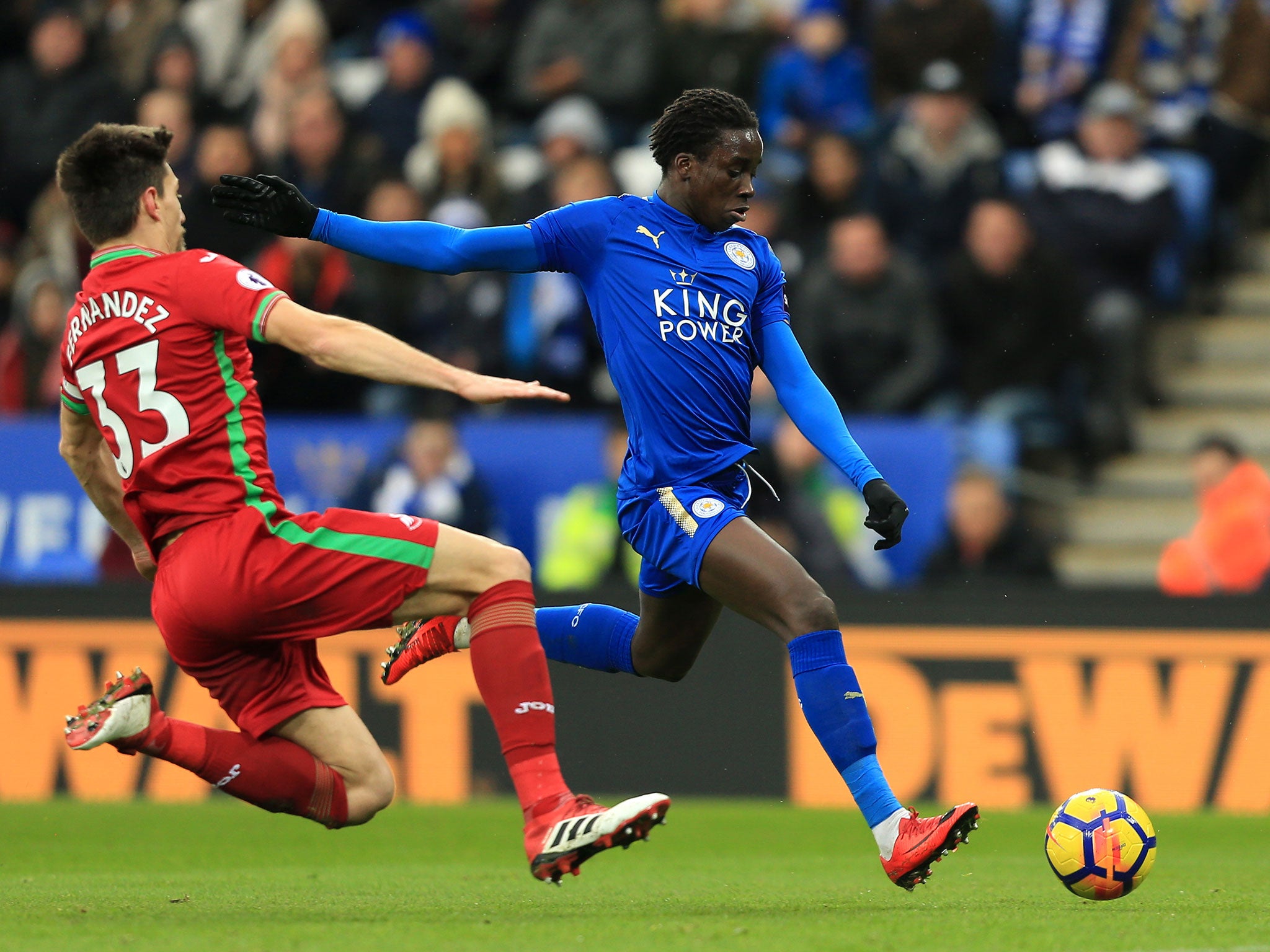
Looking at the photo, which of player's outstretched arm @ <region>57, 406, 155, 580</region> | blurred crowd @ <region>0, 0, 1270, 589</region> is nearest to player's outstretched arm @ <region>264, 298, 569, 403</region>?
player's outstretched arm @ <region>57, 406, 155, 580</region>

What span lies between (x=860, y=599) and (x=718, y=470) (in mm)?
4423

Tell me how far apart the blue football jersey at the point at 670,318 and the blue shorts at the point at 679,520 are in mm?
56

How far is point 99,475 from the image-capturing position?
5.86m

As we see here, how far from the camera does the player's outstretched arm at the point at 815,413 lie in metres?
5.71

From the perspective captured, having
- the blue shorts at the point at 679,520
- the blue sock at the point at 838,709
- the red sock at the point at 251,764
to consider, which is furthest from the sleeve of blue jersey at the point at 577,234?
the red sock at the point at 251,764

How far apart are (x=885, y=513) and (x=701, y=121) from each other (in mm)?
1419

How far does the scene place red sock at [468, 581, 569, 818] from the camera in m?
5.28

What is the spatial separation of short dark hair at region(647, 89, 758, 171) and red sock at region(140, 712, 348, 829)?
2271 millimetres

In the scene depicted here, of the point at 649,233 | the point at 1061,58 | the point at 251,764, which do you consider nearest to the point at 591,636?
the point at 251,764

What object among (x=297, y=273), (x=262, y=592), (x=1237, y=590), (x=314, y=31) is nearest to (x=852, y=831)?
(x=1237, y=590)

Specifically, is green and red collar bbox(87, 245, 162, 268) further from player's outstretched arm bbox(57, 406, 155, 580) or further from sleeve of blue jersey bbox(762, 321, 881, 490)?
sleeve of blue jersey bbox(762, 321, 881, 490)

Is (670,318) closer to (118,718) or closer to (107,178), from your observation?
(107,178)

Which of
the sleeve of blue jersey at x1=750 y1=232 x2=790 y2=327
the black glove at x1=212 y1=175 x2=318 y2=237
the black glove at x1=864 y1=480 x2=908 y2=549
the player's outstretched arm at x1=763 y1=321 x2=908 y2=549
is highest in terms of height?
the black glove at x1=212 y1=175 x2=318 y2=237

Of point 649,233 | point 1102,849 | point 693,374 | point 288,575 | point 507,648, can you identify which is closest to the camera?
point 288,575
